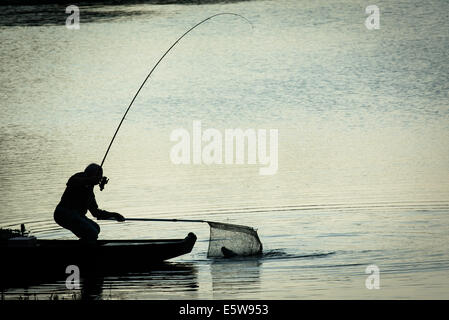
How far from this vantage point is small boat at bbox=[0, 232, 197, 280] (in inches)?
411

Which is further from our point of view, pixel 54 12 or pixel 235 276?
pixel 54 12

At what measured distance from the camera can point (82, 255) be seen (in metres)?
10.5

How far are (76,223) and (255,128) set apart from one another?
9.06 m

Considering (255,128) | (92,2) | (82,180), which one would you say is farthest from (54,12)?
(82,180)

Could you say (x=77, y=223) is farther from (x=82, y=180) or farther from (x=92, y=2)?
(x=92, y=2)

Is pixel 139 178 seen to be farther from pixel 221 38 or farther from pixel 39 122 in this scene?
pixel 221 38

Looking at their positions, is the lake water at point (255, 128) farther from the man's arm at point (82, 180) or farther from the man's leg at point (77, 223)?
the man's arm at point (82, 180)

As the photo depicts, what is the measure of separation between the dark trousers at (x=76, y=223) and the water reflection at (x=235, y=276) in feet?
4.46

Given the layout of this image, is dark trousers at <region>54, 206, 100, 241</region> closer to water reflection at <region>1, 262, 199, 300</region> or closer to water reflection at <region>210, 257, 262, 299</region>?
water reflection at <region>1, 262, 199, 300</region>

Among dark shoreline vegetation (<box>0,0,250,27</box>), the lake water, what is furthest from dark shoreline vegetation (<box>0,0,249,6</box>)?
the lake water

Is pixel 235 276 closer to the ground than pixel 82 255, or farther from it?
closer to the ground

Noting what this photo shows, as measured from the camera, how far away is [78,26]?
Answer: 30.5 meters

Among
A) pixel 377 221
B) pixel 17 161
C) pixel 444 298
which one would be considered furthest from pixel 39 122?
pixel 444 298
